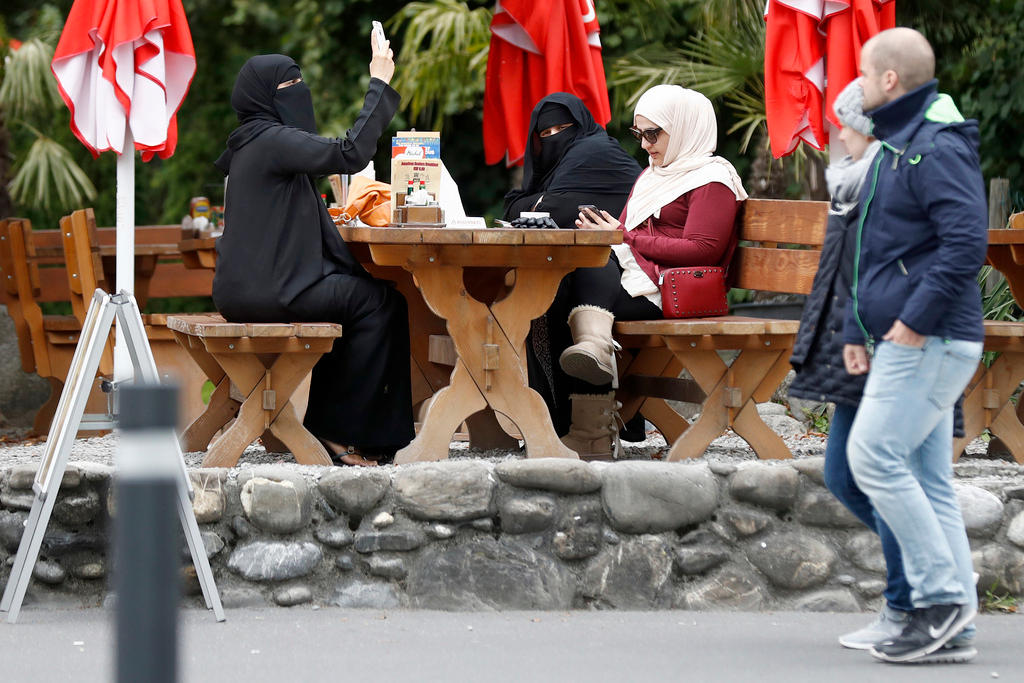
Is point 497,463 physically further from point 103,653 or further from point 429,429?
point 103,653

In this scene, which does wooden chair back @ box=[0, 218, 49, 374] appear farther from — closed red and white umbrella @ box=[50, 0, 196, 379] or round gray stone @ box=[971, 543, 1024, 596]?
round gray stone @ box=[971, 543, 1024, 596]

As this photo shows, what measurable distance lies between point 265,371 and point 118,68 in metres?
1.43

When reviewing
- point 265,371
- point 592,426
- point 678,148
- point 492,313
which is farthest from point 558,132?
point 265,371

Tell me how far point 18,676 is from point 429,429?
5.42 feet

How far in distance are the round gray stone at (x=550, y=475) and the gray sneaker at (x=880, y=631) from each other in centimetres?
96

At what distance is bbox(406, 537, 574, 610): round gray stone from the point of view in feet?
14.8

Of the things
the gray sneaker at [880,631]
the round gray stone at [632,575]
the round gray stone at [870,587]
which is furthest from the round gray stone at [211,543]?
the round gray stone at [870,587]

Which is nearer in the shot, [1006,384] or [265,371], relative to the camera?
[265,371]

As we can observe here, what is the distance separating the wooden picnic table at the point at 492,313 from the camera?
4863 mm

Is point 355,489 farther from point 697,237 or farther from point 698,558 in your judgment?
point 697,237

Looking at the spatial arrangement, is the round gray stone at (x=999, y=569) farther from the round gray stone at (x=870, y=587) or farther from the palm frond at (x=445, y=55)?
the palm frond at (x=445, y=55)

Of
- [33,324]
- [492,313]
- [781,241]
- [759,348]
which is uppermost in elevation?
[781,241]

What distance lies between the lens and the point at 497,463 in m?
4.64

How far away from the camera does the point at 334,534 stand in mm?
4547
